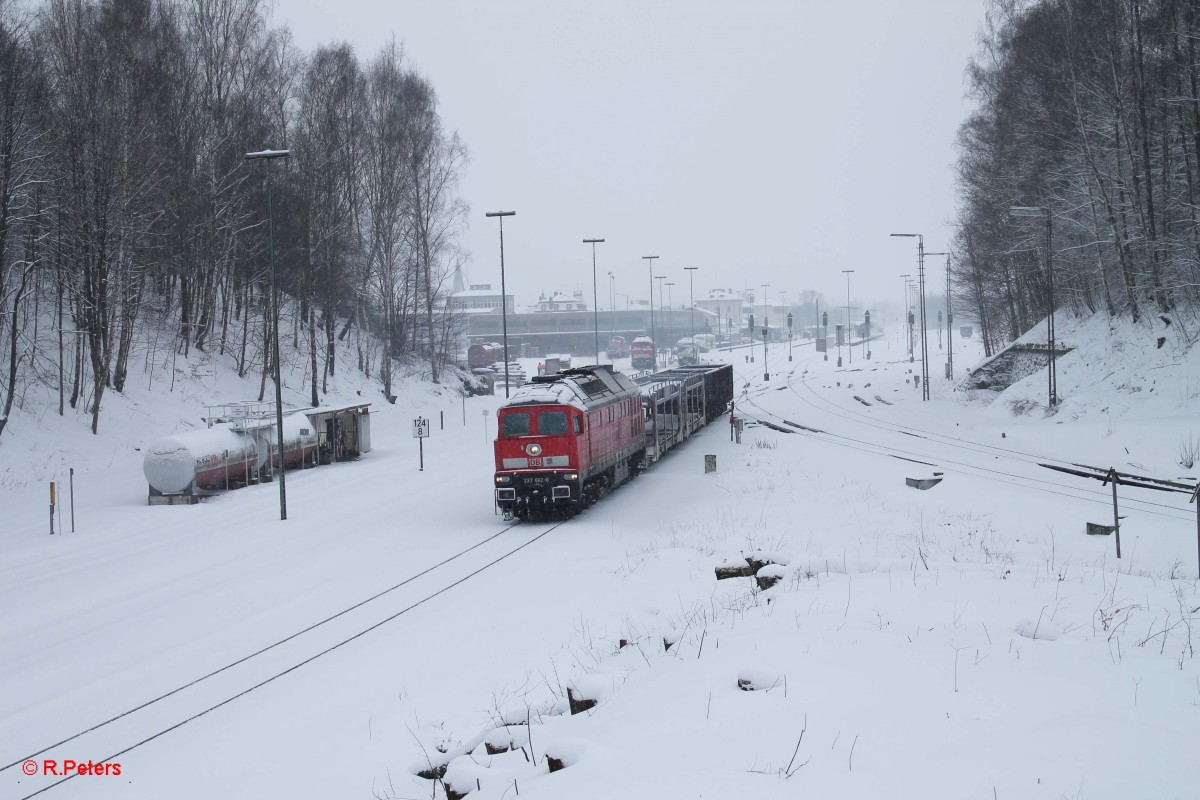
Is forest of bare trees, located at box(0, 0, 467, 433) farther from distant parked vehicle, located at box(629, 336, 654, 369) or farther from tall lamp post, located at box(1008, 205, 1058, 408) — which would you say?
distant parked vehicle, located at box(629, 336, 654, 369)

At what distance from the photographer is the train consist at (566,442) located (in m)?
21.0

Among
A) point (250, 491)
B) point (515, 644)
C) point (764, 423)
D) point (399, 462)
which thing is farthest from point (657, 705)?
point (764, 423)

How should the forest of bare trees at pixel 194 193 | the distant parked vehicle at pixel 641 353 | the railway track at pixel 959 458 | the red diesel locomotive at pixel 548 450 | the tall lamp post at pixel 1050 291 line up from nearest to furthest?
the red diesel locomotive at pixel 548 450 < the railway track at pixel 959 458 < the forest of bare trees at pixel 194 193 < the tall lamp post at pixel 1050 291 < the distant parked vehicle at pixel 641 353

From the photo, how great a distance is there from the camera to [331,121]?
138 ft

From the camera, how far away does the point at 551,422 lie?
835 inches

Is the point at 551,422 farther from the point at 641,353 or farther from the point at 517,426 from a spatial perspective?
the point at 641,353

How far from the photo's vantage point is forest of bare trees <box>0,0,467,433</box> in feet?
90.7

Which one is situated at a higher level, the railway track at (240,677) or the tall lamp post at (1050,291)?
the tall lamp post at (1050,291)

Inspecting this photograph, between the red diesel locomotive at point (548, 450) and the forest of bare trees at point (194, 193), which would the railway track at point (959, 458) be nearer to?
the red diesel locomotive at point (548, 450)

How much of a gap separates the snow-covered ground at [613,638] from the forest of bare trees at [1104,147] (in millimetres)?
10906

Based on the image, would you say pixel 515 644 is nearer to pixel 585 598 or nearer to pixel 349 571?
pixel 585 598

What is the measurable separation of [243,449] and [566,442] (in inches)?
439

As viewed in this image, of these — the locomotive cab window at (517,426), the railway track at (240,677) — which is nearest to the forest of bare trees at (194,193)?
the locomotive cab window at (517,426)

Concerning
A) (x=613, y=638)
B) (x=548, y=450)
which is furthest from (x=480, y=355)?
(x=613, y=638)
